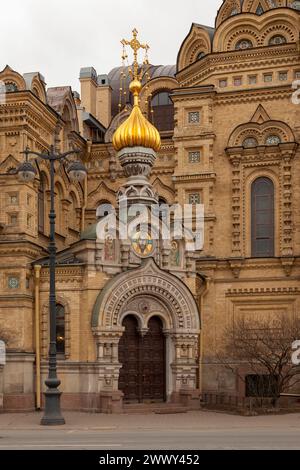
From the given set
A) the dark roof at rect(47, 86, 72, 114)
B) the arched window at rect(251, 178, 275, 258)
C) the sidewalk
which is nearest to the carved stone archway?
the sidewalk

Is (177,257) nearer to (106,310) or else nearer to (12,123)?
(106,310)

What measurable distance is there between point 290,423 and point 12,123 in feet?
49.0

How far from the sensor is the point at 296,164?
33.5 m

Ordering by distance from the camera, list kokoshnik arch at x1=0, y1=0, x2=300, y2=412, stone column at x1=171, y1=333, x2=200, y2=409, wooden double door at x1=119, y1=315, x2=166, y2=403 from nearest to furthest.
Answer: kokoshnik arch at x1=0, y1=0, x2=300, y2=412 → wooden double door at x1=119, y1=315, x2=166, y2=403 → stone column at x1=171, y1=333, x2=200, y2=409

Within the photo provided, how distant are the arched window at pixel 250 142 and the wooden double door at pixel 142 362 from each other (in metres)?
8.40

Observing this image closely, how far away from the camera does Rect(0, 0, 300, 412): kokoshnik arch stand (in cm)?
2883

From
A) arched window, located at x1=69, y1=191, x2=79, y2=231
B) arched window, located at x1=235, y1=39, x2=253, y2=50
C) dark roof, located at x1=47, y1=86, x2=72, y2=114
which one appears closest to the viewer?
arched window, located at x1=235, y1=39, x2=253, y2=50

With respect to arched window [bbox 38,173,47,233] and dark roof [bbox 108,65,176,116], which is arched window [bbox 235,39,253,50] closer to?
dark roof [bbox 108,65,176,116]

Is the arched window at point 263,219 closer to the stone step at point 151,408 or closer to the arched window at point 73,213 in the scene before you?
the arched window at point 73,213

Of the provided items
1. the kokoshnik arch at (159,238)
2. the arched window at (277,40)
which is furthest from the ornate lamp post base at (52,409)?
the arched window at (277,40)

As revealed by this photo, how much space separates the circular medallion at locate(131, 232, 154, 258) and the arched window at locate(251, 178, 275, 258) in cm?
563

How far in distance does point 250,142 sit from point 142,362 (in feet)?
33.3

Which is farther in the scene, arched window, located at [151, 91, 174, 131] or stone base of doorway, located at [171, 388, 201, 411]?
arched window, located at [151, 91, 174, 131]
